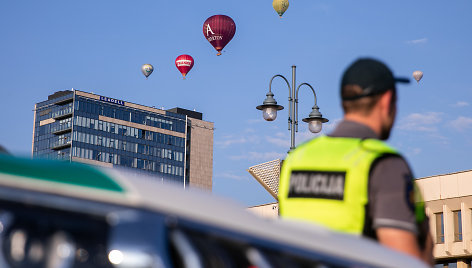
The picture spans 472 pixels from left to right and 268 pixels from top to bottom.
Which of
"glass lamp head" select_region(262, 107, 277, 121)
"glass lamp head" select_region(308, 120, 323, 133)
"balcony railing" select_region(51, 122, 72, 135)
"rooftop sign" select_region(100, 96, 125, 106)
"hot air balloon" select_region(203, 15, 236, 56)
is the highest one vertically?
"rooftop sign" select_region(100, 96, 125, 106)

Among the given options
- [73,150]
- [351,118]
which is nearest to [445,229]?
[351,118]

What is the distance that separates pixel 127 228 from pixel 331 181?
137 cm

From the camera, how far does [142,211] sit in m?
→ 1.79

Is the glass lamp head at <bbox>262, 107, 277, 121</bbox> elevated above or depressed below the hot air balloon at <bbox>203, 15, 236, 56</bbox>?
below

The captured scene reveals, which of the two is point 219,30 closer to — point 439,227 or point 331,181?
point 439,227

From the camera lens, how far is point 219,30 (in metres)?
80.0

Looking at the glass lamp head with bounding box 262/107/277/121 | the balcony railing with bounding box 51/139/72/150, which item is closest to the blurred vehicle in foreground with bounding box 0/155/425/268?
the glass lamp head with bounding box 262/107/277/121

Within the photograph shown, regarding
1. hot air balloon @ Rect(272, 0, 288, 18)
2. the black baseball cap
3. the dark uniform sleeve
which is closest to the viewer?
the dark uniform sleeve

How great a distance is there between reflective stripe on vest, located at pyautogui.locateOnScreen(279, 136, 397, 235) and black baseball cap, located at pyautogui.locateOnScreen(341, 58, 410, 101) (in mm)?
218

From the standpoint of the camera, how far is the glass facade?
5103 inches

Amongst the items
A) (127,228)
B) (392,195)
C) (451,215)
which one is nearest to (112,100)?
(451,215)

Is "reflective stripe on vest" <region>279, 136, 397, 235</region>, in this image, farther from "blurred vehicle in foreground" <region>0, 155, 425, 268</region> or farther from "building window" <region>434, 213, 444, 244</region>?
"building window" <region>434, 213, 444, 244</region>

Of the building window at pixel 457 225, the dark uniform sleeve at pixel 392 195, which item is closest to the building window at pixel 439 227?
the building window at pixel 457 225

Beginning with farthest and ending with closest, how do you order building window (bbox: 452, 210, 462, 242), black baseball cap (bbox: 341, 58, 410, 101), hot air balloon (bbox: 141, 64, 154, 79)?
hot air balloon (bbox: 141, 64, 154, 79), building window (bbox: 452, 210, 462, 242), black baseball cap (bbox: 341, 58, 410, 101)
